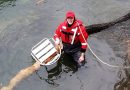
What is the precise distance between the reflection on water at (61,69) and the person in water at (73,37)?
1.19 ft

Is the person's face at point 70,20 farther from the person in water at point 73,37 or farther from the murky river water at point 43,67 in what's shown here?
the murky river water at point 43,67

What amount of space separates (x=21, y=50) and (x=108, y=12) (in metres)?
4.97

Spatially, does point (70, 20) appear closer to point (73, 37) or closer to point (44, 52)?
point (73, 37)

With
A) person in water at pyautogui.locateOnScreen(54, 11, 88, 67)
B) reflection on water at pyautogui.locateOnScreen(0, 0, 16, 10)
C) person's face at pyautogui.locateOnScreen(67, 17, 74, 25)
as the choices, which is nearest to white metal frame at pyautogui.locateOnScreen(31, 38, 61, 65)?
person in water at pyautogui.locateOnScreen(54, 11, 88, 67)

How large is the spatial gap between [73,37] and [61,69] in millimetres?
1620

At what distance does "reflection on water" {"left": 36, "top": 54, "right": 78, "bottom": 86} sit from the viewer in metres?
10.9

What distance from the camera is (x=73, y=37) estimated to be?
1029 centimetres

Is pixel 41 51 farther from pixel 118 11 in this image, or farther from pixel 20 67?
pixel 118 11

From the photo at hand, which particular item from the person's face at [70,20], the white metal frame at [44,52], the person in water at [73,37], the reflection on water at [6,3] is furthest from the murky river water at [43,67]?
the person's face at [70,20]

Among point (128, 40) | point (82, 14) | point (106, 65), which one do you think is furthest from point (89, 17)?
point (106, 65)

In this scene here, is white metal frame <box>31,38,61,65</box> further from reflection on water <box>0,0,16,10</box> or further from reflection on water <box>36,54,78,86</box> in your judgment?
reflection on water <box>0,0,16,10</box>

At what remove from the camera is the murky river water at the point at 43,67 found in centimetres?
1052

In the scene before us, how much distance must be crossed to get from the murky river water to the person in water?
27.0 inches

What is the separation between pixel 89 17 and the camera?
46.9ft
